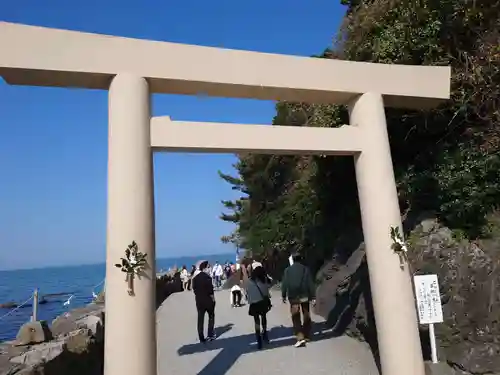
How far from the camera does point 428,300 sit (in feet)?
16.0

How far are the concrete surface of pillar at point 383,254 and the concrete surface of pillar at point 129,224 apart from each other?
288cm

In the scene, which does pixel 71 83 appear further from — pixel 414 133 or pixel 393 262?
pixel 414 133

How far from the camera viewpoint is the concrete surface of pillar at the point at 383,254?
483 centimetres

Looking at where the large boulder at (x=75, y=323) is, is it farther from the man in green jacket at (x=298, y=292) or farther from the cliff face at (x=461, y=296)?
the cliff face at (x=461, y=296)

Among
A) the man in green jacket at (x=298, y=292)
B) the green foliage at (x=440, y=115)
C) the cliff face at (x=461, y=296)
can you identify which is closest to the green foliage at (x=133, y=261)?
the man in green jacket at (x=298, y=292)

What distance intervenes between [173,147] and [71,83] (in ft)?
4.75

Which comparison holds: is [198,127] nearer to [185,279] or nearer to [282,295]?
[282,295]

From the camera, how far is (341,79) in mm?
5434

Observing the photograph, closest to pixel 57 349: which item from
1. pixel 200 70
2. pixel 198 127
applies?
pixel 198 127

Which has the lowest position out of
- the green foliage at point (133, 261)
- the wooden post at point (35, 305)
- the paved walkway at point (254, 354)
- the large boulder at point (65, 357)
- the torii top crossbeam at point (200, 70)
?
the paved walkway at point (254, 354)

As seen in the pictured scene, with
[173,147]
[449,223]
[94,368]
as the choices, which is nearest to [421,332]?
[449,223]

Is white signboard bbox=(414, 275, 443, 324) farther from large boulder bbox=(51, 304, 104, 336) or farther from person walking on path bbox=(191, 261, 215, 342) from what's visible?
large boulder bbox=(51, 304, 104, 336)

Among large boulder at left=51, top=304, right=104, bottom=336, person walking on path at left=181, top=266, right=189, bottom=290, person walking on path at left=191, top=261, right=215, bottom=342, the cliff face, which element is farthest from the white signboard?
person walking on path at left=181, top=266, right=189, bottom=290

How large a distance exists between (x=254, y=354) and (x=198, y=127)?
389 centimetres
